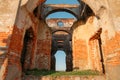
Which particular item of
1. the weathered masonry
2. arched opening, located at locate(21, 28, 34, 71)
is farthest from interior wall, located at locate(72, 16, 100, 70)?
arched opening, located at locate(21, 28, 34, 71)

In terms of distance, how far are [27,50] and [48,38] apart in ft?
7.22

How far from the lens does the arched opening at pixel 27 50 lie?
8.85 meters

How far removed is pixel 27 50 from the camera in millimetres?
9195

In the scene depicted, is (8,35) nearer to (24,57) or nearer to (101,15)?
(24,57)

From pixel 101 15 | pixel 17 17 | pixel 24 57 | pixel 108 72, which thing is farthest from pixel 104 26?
pixel 24 57

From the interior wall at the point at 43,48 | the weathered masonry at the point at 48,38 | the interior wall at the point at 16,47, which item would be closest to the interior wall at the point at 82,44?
the weathered masonry at the point at 48,38

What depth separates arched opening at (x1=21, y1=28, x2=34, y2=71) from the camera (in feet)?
29.0

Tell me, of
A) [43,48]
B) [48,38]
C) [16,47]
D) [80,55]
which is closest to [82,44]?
[80,55]

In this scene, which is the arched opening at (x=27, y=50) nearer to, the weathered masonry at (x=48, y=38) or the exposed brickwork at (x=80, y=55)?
the weathered masonry at (x=48, y=38)

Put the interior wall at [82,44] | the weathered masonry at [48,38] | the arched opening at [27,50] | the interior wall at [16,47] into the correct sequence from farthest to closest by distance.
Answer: the interior wall at [82,44], the arched opening at [27,50], the weathered masonry at [48,38], the interior wall at [16,47]

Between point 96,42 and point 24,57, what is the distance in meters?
5.20

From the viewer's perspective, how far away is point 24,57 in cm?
898

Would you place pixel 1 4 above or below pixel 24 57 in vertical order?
above

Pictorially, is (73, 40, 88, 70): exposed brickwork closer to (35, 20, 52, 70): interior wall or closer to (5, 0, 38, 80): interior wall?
(35, 20, 52, 70): interior wall
